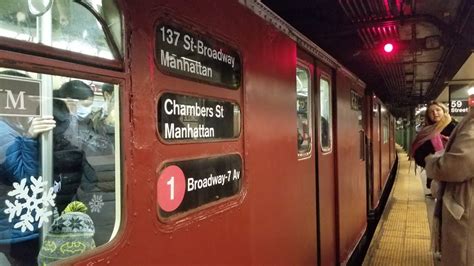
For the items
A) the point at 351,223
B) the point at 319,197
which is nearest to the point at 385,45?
the point at 351,223

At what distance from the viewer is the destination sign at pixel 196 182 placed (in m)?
1.51

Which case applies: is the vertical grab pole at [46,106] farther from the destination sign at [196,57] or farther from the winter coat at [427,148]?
the winter coat at [427,148]

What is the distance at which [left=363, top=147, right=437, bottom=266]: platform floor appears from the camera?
206 inches

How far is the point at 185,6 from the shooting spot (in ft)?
5.38

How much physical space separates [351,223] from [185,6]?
4328 millimetres

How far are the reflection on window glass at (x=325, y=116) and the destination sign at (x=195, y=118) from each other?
6.73 ft

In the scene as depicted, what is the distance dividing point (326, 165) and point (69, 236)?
10.4 feet

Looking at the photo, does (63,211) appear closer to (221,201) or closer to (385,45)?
(221,201)

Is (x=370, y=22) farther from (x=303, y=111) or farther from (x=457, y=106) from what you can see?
(x=457, y=106)

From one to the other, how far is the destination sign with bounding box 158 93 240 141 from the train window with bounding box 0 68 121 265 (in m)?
0.24

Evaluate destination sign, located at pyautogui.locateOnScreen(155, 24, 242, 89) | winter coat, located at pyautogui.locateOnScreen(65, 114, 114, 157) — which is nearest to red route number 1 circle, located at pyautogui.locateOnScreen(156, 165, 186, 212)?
winter coat, located at pyautogui.locateOnScreen(65, 114, 114, 157)

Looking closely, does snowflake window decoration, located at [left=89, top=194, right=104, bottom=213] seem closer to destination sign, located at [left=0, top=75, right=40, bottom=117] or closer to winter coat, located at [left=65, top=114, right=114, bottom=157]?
winter coat, located at [left=65, top=114, right=114, bottom=157]

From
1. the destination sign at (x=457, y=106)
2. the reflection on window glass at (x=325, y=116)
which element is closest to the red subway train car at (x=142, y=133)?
the reflection on window glass at (x=325, y=116)

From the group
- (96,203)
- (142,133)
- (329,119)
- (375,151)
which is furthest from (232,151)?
(375,151)
